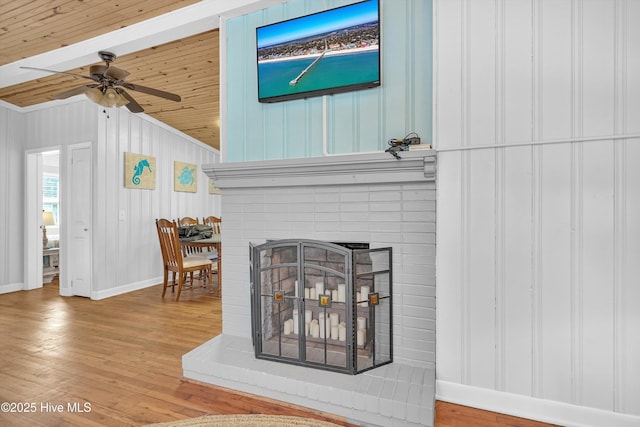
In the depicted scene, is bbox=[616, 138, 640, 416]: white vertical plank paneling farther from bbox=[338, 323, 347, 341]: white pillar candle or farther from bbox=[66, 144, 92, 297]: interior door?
bbox=[66, 144, 92, 297]: interior door

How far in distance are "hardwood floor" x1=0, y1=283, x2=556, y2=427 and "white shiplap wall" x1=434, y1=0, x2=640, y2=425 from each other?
1.03 ft

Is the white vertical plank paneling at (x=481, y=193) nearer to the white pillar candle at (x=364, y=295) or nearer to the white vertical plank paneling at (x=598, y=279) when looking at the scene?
the white vertical plank paneling at (x=598, y=279)

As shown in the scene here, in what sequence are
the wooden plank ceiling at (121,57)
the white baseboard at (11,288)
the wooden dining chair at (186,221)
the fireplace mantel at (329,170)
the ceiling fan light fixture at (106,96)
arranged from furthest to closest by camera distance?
the wooden dining chair at (186,221) < the white baseboard at (11,288) < the ceiling fan light fixture at (106,96) < the wooden plank ceiling at (121,57) < the fireplace mantel at (329,170)

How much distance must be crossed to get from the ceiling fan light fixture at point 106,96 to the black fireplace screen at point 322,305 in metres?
1.94

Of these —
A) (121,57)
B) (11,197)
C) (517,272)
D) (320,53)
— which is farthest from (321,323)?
(11,197)

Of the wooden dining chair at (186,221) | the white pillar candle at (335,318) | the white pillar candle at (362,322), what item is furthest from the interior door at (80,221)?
the white pillar candle at (362,322)

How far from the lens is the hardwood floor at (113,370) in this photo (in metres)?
1.81

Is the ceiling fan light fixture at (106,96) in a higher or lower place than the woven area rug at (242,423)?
higher

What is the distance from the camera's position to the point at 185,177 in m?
5.53

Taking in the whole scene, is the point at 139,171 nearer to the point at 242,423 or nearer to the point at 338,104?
the point at 338,104

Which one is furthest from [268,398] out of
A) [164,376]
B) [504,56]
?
[504,56]

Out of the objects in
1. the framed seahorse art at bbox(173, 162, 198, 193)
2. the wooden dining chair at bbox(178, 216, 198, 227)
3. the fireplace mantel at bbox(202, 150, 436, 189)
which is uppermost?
the framed seahorse art at bbox(173, 162, 198, 193)

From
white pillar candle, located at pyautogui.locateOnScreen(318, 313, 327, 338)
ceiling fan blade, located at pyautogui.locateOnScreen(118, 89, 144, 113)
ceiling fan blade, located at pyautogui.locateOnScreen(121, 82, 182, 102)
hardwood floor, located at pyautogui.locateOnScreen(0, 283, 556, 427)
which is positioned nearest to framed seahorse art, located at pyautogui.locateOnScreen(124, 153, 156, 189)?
ceiling fan blade, located at pyautogui.locateOnScreen(118, 89, 144, 113)

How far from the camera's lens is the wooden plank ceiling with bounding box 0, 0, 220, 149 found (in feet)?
8.68
